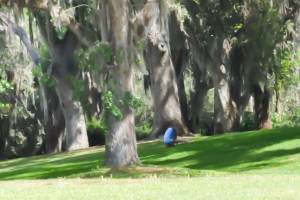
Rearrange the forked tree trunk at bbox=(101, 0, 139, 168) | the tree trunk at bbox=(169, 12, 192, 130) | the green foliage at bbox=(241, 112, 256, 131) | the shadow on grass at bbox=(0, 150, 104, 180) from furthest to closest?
the green foliage at bbox=(241, 112, 256, 131) → the tree trunk at bbox=(169, 12, 192, 130) → the shadow on grass at bbox=(0, 150, 104, 180) → the forked tree trunk at bbox=(101, 0, 139, 168)

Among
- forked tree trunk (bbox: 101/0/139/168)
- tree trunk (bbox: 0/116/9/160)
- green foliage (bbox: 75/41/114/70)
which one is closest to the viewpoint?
green foliage (bbox: 75/41/114/70)

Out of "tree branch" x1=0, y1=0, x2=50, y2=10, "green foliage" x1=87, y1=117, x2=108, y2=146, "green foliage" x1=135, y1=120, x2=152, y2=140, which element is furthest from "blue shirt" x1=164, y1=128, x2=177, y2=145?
"green foliage" x1=135, y1=120, x2=152, y2=140

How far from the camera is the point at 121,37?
21.7 meters

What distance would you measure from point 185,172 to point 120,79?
3.21 meters

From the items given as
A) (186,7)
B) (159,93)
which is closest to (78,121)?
(159,93)

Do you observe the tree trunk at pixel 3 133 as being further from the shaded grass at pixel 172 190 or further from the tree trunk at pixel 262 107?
the shaded grass at pixel 172 190

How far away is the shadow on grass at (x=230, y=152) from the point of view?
953 inches

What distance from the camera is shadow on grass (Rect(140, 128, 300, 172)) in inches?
953

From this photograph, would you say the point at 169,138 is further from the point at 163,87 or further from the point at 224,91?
the point at 224,91

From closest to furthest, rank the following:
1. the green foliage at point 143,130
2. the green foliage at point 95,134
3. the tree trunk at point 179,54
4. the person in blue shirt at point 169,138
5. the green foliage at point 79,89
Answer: the green foliage at point 79,89, the person in blue shirt at point 169,138, the tree trunk at point 179,54, the green foliage at point 95,134, the green foliage at point 143,130

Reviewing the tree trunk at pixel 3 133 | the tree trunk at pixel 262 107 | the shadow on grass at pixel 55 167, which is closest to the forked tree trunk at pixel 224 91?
the tree trunk at pixel 262 107

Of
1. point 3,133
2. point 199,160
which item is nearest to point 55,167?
point 199,160

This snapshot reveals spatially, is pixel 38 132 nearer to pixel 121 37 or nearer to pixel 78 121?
pixel 78 121

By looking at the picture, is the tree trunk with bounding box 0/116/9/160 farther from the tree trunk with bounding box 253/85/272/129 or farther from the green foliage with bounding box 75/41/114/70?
the green foliage with bounding box 75/41/114/70
